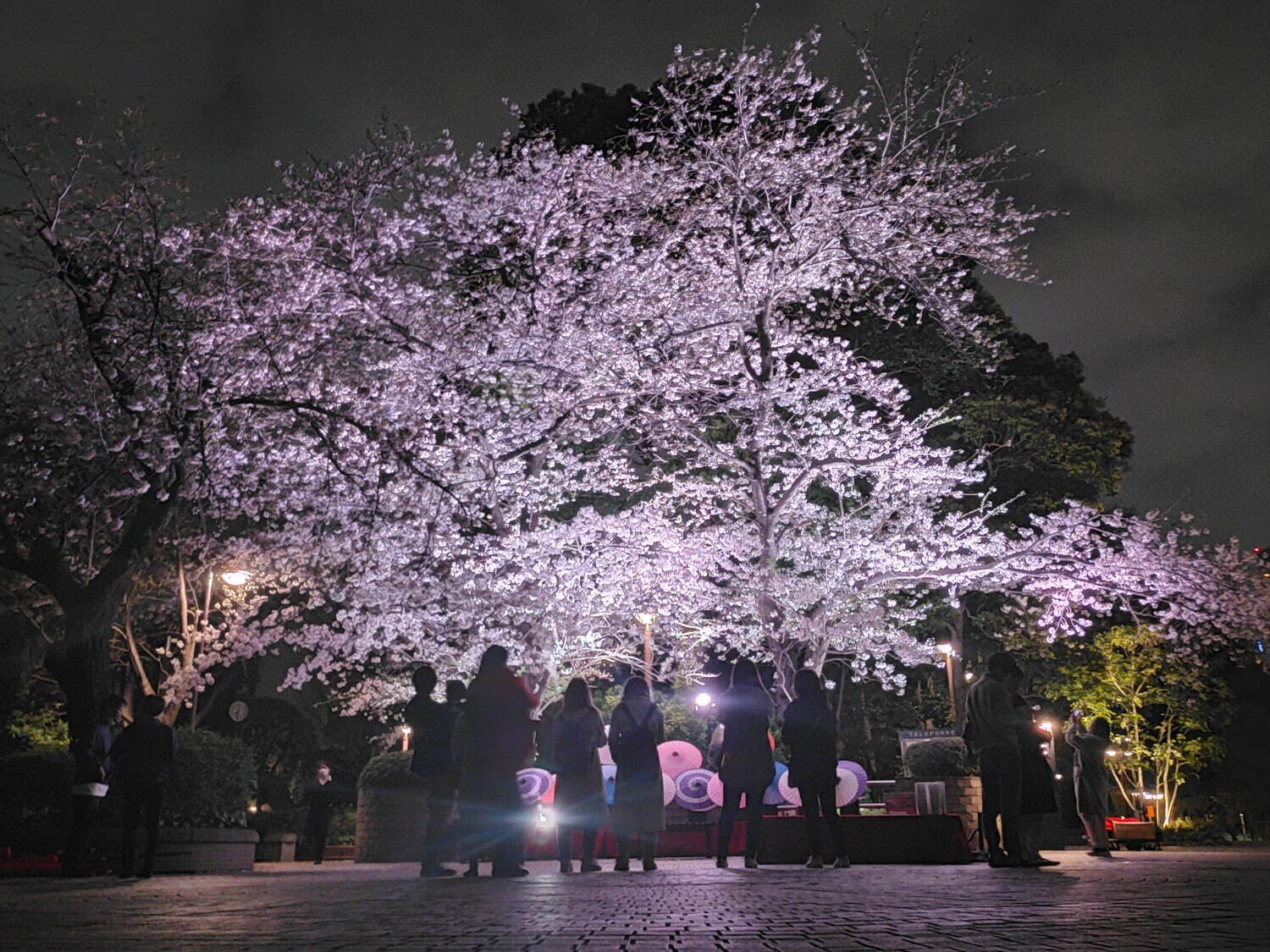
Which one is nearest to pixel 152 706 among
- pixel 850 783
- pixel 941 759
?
pixel 850 783

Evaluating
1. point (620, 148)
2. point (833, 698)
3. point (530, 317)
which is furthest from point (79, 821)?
point (833, 698)

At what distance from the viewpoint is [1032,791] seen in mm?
9422

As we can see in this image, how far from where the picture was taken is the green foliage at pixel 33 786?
1388 centimetres

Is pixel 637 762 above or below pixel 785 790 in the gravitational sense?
above

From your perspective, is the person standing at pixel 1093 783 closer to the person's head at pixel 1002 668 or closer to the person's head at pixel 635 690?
the person's head at pixel 1002 668

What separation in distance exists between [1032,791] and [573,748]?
14.2 feet

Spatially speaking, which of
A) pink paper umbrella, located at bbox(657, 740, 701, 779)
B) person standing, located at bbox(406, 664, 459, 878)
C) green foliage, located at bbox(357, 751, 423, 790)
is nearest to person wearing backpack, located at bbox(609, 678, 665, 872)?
person standing, located at bbox(406, 664, 459, 878)

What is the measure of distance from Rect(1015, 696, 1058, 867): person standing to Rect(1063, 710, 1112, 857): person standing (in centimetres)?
330

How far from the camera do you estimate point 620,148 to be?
81.5 feet

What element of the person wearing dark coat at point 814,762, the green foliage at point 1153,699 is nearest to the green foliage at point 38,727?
the person wearing dark coat at point 814,762

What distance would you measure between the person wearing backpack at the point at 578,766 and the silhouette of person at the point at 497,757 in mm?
1009

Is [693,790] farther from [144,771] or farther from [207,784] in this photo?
[144,771]

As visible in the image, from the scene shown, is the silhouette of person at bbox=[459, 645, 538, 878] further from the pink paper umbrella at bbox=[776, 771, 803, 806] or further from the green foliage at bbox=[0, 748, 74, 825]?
the green foliage at bbox=[0, 748, 74, 825]

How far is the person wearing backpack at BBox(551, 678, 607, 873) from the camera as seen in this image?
10594 millimetres
